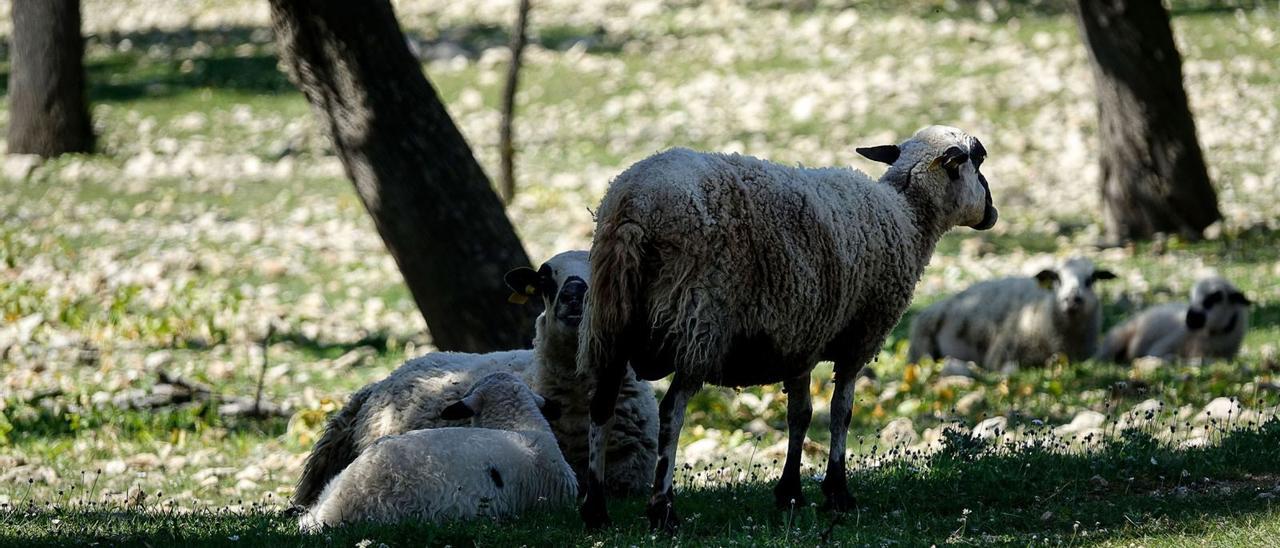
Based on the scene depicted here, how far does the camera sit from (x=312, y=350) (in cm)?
1487

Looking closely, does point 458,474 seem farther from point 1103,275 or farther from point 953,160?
point 1103,275

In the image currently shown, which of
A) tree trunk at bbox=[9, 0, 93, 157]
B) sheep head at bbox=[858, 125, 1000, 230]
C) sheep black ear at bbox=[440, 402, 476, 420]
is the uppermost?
tree trunk at bbox=[9, 0, 93, 157]

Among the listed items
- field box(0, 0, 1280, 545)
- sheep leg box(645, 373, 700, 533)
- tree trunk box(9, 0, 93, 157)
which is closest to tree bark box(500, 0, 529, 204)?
field box(0, 0, 1280, 545)

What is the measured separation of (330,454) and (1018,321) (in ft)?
25.5

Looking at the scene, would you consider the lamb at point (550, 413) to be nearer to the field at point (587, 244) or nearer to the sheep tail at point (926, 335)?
the field at point (587, 244)

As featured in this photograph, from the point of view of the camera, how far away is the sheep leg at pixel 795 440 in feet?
24.7

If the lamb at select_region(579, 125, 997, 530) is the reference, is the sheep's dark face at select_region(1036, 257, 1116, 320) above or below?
below

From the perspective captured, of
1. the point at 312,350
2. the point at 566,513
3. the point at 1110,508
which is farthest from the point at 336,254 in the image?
the point at 1110,508

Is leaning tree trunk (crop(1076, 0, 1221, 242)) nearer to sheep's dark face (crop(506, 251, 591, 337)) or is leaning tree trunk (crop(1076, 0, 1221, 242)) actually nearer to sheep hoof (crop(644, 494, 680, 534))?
sheep's dark face (crop(506, 251, 591, 337))

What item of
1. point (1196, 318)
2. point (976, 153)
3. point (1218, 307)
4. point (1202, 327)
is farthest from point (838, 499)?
Result: point (1218, 307)

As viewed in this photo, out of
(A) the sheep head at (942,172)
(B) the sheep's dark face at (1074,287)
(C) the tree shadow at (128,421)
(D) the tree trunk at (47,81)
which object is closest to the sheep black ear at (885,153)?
(A) the sheep head at (942,172)

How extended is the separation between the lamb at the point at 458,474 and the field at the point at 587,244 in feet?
1.34

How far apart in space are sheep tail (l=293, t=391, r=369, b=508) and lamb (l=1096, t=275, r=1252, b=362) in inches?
311

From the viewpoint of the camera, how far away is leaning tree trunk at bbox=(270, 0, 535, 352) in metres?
11.1
